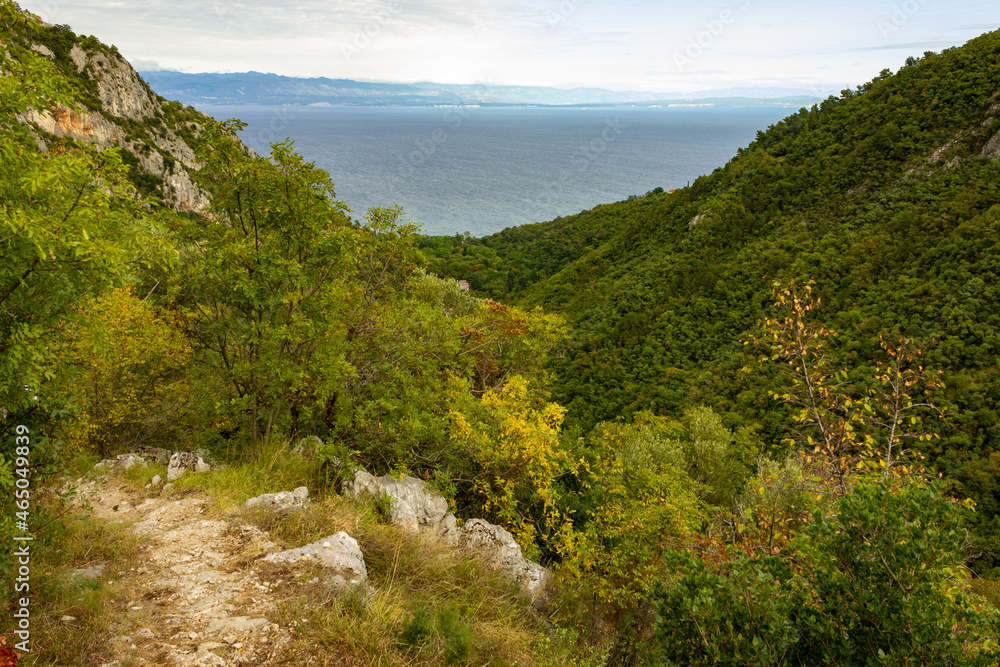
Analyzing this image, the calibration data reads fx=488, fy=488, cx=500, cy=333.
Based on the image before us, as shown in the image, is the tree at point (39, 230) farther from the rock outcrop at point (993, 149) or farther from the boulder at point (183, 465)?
the rock outcrop at point (993, 149)

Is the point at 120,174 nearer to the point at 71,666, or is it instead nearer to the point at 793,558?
the point at 71,666

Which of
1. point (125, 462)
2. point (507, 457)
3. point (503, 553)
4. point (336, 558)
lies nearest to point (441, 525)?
point (503, 553)

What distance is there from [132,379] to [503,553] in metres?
10.3

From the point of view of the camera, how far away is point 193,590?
17.8 feet

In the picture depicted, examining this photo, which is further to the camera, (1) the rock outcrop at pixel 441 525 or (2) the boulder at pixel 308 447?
(2) the boulder at pixel 308 447

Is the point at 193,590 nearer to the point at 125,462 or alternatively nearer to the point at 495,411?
the point at 125,462

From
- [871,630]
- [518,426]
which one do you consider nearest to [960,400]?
[518,426]

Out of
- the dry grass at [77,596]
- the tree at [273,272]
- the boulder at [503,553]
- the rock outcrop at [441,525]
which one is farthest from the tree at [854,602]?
the tree at [273,272]

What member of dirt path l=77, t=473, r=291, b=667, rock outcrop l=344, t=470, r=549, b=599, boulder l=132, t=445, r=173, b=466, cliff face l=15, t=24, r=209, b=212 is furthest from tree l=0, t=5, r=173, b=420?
cliff face l=15, t=24, r=209, b=212

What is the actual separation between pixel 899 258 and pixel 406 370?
36.5m

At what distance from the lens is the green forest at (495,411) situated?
4.05 m

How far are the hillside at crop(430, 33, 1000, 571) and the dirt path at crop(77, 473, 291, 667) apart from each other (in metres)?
19.1

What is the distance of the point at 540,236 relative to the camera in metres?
83.0

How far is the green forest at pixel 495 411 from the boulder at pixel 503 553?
1.75 feet
